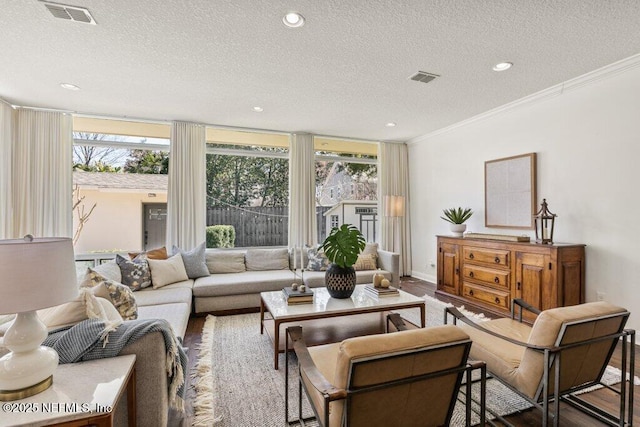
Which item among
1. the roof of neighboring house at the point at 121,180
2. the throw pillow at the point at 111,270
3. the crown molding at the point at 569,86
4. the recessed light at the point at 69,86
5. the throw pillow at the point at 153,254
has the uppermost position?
the recessed light at the point at 69,86

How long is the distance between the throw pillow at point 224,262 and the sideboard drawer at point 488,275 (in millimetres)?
3091

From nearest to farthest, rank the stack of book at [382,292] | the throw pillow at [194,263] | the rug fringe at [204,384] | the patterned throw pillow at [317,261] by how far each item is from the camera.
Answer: the rug fringe at [204,384] → the stack of book at [382,292] → the throw pillow at [194,263] → the patterned throw pillow at [317,261]

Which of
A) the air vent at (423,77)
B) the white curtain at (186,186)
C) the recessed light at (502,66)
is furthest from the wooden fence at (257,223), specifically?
the recessed light at (502,66)

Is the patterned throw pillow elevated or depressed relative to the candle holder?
depressed

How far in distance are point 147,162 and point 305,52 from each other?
3420 millimetres

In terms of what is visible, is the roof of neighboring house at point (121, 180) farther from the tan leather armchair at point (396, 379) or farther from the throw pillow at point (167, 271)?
the tan leather armchair at point (396, 379)

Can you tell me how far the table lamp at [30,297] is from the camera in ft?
3.52

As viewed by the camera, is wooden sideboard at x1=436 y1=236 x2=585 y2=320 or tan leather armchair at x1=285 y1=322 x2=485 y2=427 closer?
tan leather armchair at x1=285 y1=322 x2=485 y2=427

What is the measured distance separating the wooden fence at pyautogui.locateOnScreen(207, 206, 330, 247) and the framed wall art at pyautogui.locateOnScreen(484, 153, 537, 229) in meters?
3.23

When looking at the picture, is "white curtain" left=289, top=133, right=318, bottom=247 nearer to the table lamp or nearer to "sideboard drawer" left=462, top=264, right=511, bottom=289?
"sideboard drawer" left=462, top=264, right=511, bottom=289

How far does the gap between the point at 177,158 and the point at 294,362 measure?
11.6ft

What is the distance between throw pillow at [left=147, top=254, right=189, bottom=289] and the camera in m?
3.51

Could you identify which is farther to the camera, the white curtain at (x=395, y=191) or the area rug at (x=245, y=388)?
the white curtain at (x=395, y=191)

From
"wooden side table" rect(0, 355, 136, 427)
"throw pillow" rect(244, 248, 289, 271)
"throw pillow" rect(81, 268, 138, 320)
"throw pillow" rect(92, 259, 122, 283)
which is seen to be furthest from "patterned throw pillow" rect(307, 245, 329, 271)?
"wooden side table" rect(0, 355, 136, 427)
